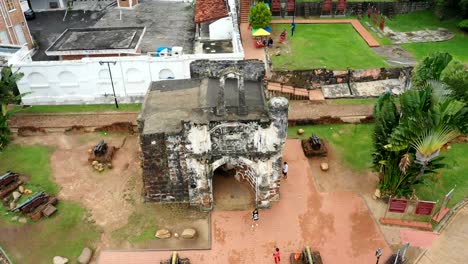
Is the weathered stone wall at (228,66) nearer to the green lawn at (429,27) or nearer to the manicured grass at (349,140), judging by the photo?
the manicured grass at (349,140)

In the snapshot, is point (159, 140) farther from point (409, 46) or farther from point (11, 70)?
point (409, 46)

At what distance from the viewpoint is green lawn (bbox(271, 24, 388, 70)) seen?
33.5m

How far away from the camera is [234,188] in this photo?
23.2 meters

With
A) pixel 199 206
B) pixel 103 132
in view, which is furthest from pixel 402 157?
pixel 103 132

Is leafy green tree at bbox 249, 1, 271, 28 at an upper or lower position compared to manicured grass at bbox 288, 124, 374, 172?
upper

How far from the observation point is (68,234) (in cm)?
2069

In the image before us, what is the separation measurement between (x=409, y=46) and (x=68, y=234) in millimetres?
31835

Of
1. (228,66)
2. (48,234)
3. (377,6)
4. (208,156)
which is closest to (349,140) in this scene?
(228,66)

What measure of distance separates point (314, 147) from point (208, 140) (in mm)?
8800

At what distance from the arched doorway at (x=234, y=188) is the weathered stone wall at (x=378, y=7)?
79.7 feet

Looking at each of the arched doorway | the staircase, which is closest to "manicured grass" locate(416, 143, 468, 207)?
the arched doorway

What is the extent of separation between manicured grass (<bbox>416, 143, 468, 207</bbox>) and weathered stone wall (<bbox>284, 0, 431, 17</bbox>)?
2247 cm

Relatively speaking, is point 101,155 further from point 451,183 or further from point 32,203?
point 451,183

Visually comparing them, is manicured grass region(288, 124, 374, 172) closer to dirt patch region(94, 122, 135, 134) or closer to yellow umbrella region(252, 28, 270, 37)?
yellow umbrella region(252, 28, 270, 37)
